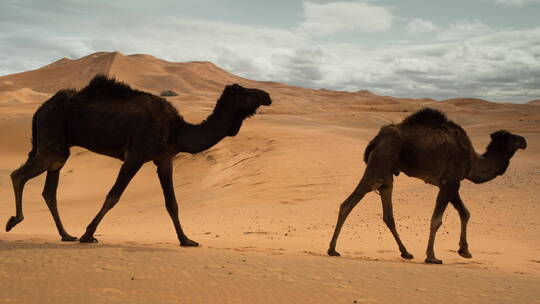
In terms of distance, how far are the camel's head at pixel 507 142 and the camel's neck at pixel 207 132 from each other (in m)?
4.42

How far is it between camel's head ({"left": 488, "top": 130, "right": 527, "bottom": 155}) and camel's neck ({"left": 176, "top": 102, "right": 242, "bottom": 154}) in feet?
14.5

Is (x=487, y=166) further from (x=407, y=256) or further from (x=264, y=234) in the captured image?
(x=264, y=234)

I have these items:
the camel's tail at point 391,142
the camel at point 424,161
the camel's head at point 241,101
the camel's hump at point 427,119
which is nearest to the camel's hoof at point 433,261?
the camel at point 424,161

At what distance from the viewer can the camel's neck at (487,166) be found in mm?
9797

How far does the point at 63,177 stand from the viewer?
2309cm

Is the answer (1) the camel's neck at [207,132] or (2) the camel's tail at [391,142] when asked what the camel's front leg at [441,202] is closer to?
(2) the camel's tail at [391,142]

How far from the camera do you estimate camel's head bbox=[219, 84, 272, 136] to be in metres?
9.31

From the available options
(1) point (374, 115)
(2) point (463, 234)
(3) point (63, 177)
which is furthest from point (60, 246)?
(1) point (374, 115)

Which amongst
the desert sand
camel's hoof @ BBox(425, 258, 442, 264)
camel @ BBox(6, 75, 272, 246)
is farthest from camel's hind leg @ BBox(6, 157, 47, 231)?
camel's hoof @ BBox(425, 258, 442, 264)

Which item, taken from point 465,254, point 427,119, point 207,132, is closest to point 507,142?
point 427,119

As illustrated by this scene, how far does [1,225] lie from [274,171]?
8044 mm

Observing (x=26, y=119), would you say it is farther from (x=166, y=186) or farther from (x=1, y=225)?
(x=166, y=186)

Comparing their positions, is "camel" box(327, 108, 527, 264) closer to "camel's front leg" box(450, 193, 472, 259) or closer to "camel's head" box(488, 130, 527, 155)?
"camel's front leg" box(450, 193, 472, 259)

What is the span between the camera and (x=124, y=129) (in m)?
9.34
